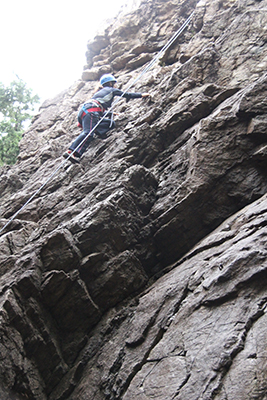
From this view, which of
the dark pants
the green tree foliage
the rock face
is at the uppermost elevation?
the green tree foliage

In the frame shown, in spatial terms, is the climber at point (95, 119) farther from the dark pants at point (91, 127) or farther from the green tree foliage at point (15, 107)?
the green tree foliage at point (15, 107)

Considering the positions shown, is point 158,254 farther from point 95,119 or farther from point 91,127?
point 95,119

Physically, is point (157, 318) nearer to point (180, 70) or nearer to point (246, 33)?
point (180, 70)

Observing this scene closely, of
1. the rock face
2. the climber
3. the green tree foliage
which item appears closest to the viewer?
the rock face


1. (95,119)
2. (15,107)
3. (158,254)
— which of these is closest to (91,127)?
(95,119)

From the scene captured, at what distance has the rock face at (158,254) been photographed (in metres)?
3.94

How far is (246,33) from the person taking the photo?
30.0 ft

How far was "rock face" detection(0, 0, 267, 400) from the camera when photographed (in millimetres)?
3938

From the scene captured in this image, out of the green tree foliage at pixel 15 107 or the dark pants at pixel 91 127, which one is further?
the green tree foliage at pixel 15 107

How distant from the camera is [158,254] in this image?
6441 millimetres

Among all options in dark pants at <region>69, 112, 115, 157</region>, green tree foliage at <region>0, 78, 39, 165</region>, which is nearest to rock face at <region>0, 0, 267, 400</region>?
dark pants at <region>69, 112, 115, 157</region>

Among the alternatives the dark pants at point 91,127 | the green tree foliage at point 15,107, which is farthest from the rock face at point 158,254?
the green tree foliage at point 15,107

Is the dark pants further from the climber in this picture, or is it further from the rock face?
the rock face

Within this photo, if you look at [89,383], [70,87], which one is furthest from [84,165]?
[70,87]
